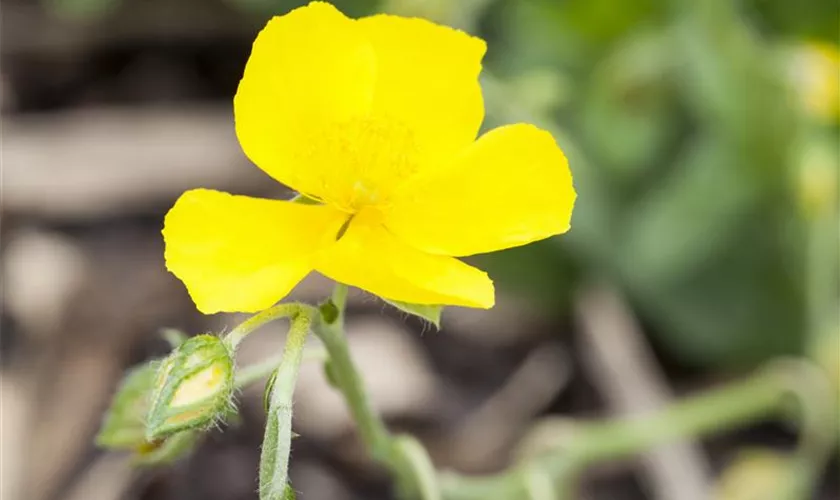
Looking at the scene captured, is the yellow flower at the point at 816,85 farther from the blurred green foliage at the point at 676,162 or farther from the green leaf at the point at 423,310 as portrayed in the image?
the green leaf at the point at 423,310

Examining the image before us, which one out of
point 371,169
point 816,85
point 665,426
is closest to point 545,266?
point 665,426

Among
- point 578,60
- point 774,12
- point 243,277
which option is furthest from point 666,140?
point 243,277

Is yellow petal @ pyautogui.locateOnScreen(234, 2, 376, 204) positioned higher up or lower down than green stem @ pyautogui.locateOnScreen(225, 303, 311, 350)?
higher up

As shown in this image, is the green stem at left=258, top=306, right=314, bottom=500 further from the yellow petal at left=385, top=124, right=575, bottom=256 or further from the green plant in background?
the green plant in background

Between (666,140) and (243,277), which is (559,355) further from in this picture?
(243,277)

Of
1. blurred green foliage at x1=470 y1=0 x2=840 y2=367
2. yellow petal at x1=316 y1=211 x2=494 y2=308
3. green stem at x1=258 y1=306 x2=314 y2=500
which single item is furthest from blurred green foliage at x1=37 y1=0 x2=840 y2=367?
green stem at x1=258 y1=306 x2=314 y2=500

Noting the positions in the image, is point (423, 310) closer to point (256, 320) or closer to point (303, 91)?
point (256, 320)

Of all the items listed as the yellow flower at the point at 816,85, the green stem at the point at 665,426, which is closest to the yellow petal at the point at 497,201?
the green stem at the point at 665,426
